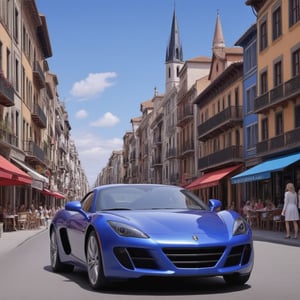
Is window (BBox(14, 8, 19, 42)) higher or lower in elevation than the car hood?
higher

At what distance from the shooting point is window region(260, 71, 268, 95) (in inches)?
1502

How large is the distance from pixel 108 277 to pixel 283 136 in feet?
87.2

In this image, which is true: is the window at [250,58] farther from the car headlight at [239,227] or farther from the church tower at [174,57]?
the church tower at [174,57]

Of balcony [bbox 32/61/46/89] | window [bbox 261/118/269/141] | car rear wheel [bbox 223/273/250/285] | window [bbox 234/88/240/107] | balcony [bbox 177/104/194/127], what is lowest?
car rear wheel [bbox 223/273/250/285]

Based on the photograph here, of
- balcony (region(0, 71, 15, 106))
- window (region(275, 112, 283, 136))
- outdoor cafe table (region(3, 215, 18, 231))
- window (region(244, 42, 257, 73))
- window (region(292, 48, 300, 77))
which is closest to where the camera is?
outdoor cafe table (region(3, 215, 18, 231))

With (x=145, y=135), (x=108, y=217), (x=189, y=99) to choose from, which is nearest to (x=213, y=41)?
(x=189, y=99)

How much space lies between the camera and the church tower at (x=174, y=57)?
11531cm

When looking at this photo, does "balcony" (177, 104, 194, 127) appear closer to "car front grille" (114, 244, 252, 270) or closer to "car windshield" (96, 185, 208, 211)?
"car windshield" (96, 185, 208, 211)

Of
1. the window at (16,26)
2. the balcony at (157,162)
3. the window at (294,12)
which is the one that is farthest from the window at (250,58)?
the balcony at (157,162)

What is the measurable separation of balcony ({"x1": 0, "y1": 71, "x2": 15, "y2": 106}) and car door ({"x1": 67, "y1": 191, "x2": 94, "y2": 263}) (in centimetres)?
2153

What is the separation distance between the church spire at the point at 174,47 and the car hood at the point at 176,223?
10851cm

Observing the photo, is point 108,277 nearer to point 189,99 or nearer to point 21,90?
point 21,90

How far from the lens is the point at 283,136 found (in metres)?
33.3

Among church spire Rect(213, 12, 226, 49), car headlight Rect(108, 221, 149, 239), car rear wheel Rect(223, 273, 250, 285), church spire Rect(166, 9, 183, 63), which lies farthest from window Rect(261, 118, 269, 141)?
church spire Rect(166, 9, 183, 63)
